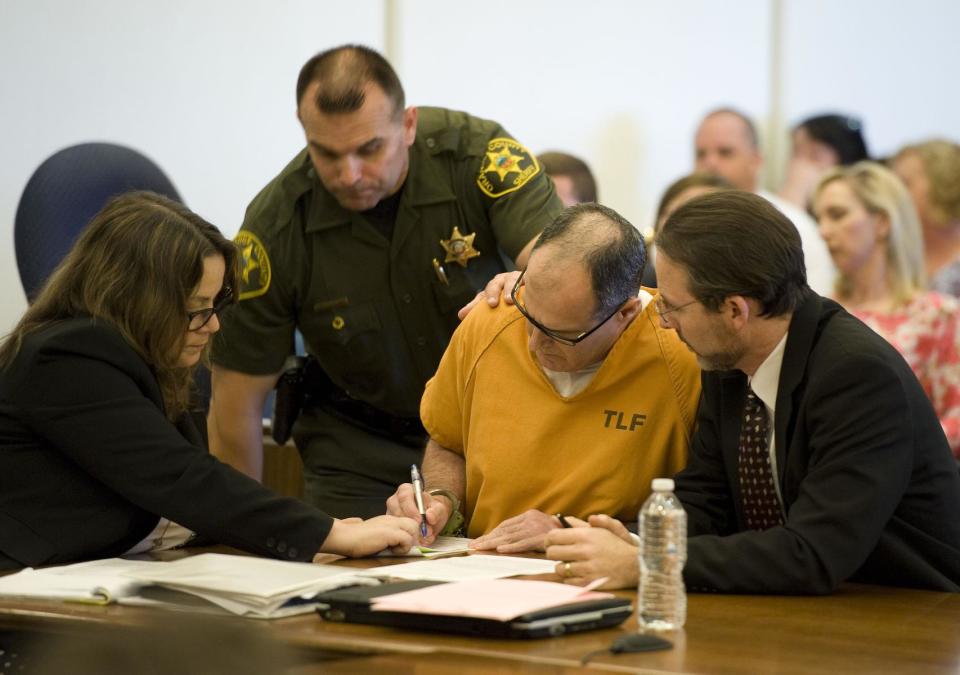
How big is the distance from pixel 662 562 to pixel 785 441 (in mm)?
514

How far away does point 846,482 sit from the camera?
8.04 ft

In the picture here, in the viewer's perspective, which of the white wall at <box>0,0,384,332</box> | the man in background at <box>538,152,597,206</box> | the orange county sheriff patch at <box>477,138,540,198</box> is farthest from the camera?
the man in background at <box>538,152,597,206</box>

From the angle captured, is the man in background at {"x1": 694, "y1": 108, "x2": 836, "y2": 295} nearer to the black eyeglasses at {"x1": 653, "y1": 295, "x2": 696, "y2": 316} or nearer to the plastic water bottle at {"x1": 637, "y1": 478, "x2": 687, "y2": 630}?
the black eyeglasses at {"x1": 653, "y1": 295, "x2": 696, "y2": 316}

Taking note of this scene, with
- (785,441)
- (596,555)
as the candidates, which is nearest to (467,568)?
(596,555)

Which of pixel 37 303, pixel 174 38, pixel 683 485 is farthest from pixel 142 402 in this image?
pixel 174 38

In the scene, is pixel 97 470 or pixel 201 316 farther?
pixel 201 316

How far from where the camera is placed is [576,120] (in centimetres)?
723

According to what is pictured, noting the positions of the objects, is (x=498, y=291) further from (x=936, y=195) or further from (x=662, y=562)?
(x=936, y=195)

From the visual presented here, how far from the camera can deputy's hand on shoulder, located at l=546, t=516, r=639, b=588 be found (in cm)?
240

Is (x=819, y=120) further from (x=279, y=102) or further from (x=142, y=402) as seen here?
(x=142, y=402)

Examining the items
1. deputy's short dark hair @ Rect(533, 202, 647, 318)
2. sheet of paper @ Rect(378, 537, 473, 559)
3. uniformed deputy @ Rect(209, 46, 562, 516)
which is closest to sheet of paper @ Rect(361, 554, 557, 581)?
sheet of paper @ Rect(378, 537, 473, 559)

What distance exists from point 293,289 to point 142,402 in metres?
1.30

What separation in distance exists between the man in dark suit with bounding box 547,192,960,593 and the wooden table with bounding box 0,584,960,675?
105 mm

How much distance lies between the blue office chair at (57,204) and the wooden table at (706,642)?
1.97m
